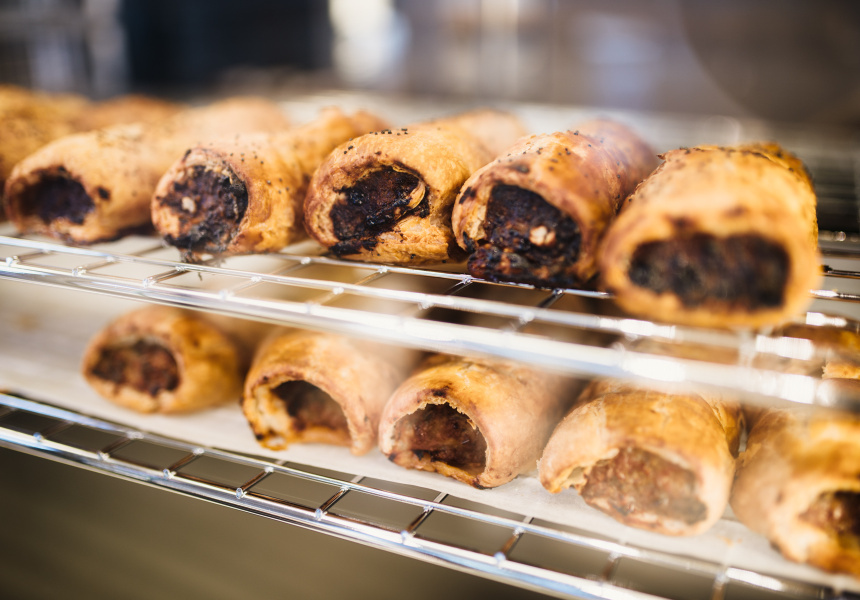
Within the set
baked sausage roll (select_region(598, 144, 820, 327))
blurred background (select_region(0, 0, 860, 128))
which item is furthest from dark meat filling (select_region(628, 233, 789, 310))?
blurred background (select_region(0, 0, 860, 128))

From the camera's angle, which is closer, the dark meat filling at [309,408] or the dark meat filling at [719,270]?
the dark meat filling at [719,270]

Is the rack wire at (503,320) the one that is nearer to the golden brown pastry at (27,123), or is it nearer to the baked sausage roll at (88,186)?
the baked sausage roll at (88,186)

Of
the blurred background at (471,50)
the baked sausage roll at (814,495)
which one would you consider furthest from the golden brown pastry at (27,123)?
the baked sausage roll at (814,495)

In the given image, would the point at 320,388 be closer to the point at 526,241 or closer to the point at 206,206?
the point at 206,206

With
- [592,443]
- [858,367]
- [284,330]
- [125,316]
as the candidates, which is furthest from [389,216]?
[858,367]

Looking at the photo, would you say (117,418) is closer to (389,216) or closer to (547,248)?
(389,216)

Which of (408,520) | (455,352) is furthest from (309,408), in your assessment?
(455,352)
